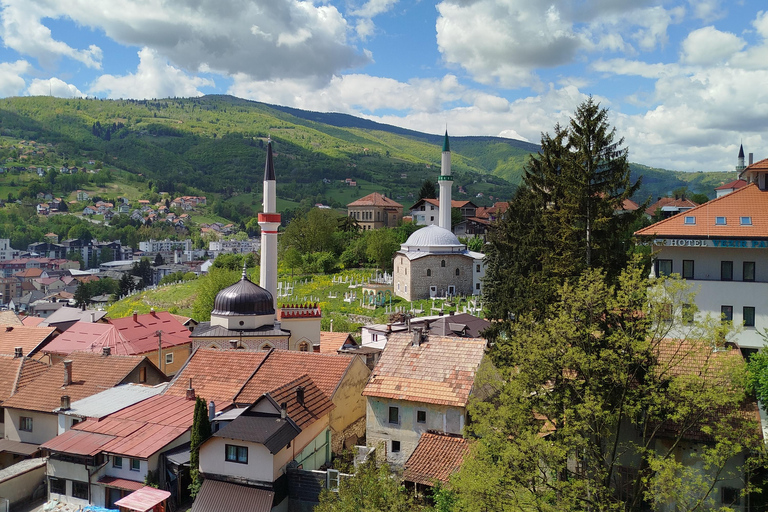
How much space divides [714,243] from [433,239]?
37.3m

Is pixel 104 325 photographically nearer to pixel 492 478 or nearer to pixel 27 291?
pixel 492 478

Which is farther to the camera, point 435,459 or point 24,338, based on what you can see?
point 24,338

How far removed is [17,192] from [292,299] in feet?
592

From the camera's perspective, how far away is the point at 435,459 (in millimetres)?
20703

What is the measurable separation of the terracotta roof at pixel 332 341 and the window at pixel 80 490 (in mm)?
16538

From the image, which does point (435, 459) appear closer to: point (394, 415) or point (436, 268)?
point (394, 415)

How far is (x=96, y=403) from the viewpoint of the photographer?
86.0ft

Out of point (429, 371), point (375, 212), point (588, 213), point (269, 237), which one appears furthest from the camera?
point (375, 212)

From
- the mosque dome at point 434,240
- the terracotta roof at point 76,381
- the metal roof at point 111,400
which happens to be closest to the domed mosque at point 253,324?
the terracotta roof at point 76,381

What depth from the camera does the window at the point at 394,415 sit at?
2355 cm

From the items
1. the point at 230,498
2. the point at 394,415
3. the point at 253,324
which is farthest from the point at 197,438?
the point at 253,324

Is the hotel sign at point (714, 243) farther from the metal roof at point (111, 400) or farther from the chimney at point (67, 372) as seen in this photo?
the chimney at point (67, 372)

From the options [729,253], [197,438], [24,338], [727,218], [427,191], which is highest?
[427,191]

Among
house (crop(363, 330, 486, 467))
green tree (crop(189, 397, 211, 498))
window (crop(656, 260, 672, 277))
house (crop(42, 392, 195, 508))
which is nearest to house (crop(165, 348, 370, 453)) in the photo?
house (crop(363, 330, 486, 467))
